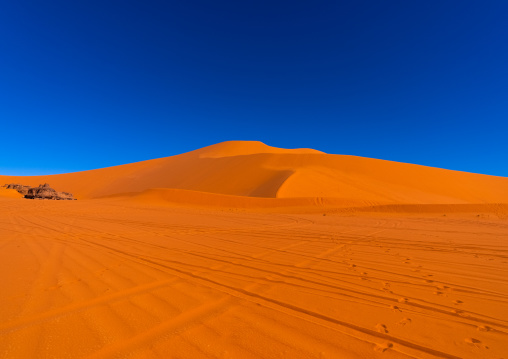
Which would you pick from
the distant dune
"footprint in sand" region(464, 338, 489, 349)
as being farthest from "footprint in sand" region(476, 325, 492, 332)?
the distant dune

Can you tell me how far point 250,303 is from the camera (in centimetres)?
280

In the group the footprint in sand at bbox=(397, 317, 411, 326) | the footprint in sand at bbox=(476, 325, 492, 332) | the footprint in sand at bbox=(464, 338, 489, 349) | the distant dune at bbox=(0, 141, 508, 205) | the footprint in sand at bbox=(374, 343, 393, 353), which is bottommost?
the footprint in sand at bbox=(374, 343, 393, 353)

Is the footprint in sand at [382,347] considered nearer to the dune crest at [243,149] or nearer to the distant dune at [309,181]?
the distant dune at [309,181]

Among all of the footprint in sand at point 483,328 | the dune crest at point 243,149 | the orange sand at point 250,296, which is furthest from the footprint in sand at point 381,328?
the dune crest at point 243,149

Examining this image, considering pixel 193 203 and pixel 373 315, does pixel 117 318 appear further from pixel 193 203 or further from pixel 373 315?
pixel 193 203

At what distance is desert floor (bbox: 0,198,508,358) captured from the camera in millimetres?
2043

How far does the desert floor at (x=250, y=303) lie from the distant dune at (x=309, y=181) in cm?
1724

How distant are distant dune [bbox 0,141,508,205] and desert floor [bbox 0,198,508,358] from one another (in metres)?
17.2

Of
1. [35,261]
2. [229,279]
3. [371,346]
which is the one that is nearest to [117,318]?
[229,279]

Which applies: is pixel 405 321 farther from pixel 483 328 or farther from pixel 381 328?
pixel 483 328

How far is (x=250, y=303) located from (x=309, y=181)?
26564 mm

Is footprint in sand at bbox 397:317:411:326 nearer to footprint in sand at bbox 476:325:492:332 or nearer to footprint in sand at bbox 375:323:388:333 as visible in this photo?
footprint in sand at bbox 375:323:388:333

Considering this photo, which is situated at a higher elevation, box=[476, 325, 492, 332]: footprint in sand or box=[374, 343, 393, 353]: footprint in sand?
box=[476, 325, 492, 332]: footprint in sand

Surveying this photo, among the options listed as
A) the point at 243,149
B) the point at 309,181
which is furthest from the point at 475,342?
the point at 243,149
